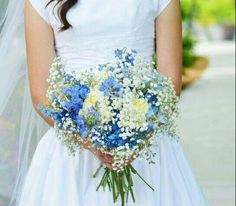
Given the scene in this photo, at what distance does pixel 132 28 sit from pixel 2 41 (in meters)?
0.68

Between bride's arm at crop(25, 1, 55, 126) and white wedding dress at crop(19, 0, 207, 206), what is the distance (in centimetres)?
3

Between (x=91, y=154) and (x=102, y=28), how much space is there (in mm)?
460

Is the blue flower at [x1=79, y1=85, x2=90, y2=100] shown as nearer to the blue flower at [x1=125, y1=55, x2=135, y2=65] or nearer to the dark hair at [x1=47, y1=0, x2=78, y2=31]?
the blue flower at [x1=125, y1=55, x2=135, y2=65]

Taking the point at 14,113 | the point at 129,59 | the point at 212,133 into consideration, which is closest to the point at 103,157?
the point at 129,59

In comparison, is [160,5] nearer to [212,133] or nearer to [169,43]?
[169,43]

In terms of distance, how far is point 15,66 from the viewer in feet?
11.0

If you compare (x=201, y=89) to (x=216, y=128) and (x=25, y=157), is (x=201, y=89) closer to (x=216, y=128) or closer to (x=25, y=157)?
(x=216, y=128)

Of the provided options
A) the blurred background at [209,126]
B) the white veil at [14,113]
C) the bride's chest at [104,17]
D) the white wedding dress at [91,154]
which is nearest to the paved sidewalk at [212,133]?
the blurred background at [209,126]

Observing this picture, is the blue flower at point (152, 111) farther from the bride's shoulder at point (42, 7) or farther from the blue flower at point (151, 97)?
the bride's shoulder at point (42, 7)

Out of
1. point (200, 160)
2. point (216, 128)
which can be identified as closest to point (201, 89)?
point (216, 128)

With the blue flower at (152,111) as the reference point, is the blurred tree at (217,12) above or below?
above

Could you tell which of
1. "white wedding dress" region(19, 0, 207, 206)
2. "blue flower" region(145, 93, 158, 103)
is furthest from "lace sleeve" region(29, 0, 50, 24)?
"blue flower" region(145, 93, 158, 103)

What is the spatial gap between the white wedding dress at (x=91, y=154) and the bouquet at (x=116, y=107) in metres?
Result: 0.28

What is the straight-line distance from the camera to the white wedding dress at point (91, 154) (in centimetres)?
288
